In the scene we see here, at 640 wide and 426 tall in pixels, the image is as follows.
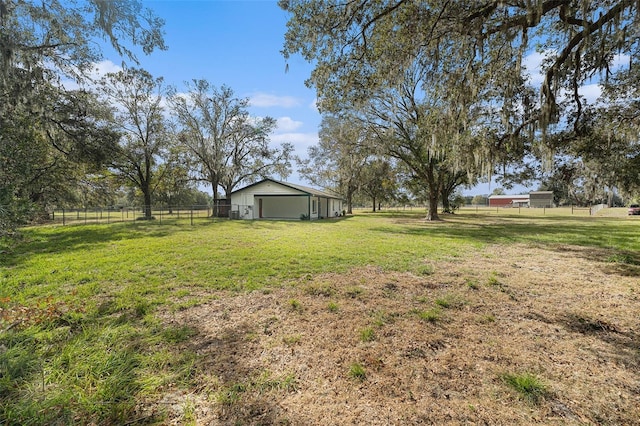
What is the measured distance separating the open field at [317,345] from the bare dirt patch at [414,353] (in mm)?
14

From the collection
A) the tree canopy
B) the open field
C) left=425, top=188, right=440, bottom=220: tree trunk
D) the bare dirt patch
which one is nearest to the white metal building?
left=425, top=188, right=440, bottom=220: tree trunk

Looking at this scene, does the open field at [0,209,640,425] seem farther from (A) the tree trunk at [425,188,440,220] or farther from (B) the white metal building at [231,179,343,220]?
(B) the white metal building at [231,179,343,220]

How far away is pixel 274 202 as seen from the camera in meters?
21.6

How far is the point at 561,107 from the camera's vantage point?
25.0 feet

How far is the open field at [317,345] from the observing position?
6.32ft

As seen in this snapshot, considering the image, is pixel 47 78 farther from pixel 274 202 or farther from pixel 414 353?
pixel 274 202

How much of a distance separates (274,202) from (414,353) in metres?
19.7

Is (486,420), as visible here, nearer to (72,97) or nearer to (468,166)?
(468,166)

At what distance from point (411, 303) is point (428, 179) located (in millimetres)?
15381

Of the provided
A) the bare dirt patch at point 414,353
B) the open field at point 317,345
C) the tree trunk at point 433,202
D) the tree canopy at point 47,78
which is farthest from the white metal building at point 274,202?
the bare dirt patch at point 414,353

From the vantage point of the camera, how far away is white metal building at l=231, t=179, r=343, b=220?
779 inches

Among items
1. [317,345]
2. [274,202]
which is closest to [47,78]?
[317,345]

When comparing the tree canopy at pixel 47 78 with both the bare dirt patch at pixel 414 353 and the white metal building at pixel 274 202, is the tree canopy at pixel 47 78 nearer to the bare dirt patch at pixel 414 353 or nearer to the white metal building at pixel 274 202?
the bare dirt patch at pixel 414 353

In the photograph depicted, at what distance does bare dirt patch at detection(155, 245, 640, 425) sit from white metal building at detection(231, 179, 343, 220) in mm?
15448
